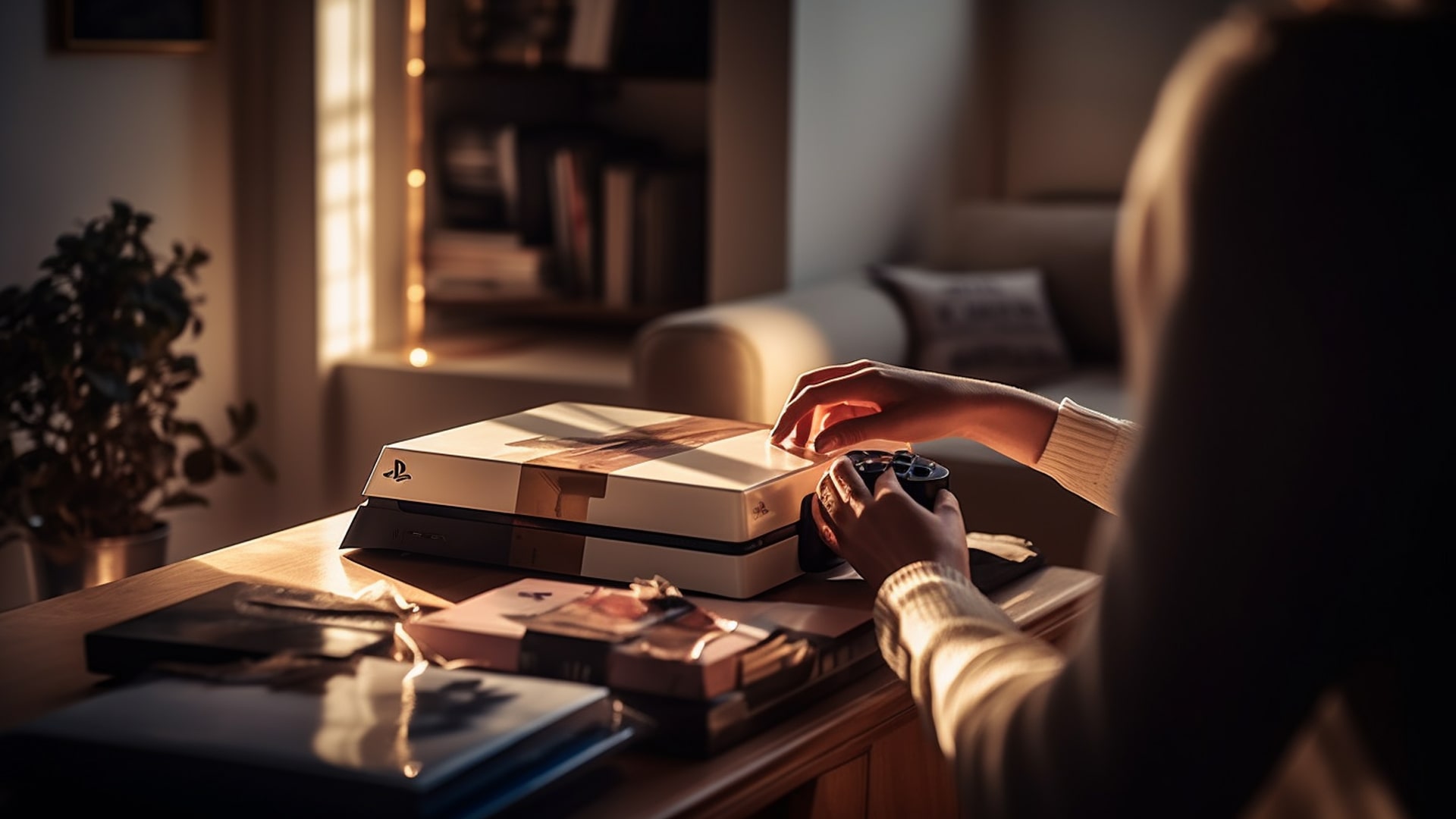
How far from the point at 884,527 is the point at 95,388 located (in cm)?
183

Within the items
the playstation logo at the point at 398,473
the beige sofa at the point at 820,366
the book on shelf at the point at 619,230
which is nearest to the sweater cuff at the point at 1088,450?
the playstation logo at the point at 398,473

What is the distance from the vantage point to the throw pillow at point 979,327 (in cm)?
304

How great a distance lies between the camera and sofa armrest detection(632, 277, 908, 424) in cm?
254

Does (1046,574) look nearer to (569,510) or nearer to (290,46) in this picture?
(569,510)

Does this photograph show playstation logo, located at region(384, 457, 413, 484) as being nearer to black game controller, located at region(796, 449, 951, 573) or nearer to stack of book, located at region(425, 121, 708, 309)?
black game controller, located at region(796, 449, 951, 573)

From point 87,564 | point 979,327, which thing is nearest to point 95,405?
point 87,564

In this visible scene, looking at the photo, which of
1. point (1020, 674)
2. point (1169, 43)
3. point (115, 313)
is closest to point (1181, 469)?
point (1020, 674)

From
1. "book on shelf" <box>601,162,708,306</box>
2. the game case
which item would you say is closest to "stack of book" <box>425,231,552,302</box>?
"book on shelf" <box>601,162,708,306</box>

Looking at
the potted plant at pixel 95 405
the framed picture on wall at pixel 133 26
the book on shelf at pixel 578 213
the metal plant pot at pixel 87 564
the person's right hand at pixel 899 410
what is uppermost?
the framed picture on wall at pixel 133 26

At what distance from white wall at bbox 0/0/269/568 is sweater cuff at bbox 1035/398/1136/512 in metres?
2.06

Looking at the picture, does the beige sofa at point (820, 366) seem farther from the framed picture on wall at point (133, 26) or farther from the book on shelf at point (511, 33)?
the framed picture on wall at point (133, 26)

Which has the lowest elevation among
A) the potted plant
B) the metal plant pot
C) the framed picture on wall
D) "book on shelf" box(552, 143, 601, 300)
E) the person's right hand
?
the metal plant pot

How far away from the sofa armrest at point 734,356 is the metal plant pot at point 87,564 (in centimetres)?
88

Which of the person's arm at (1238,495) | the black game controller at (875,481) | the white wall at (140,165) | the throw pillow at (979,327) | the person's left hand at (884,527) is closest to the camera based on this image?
the person's arm at (1238,495)
